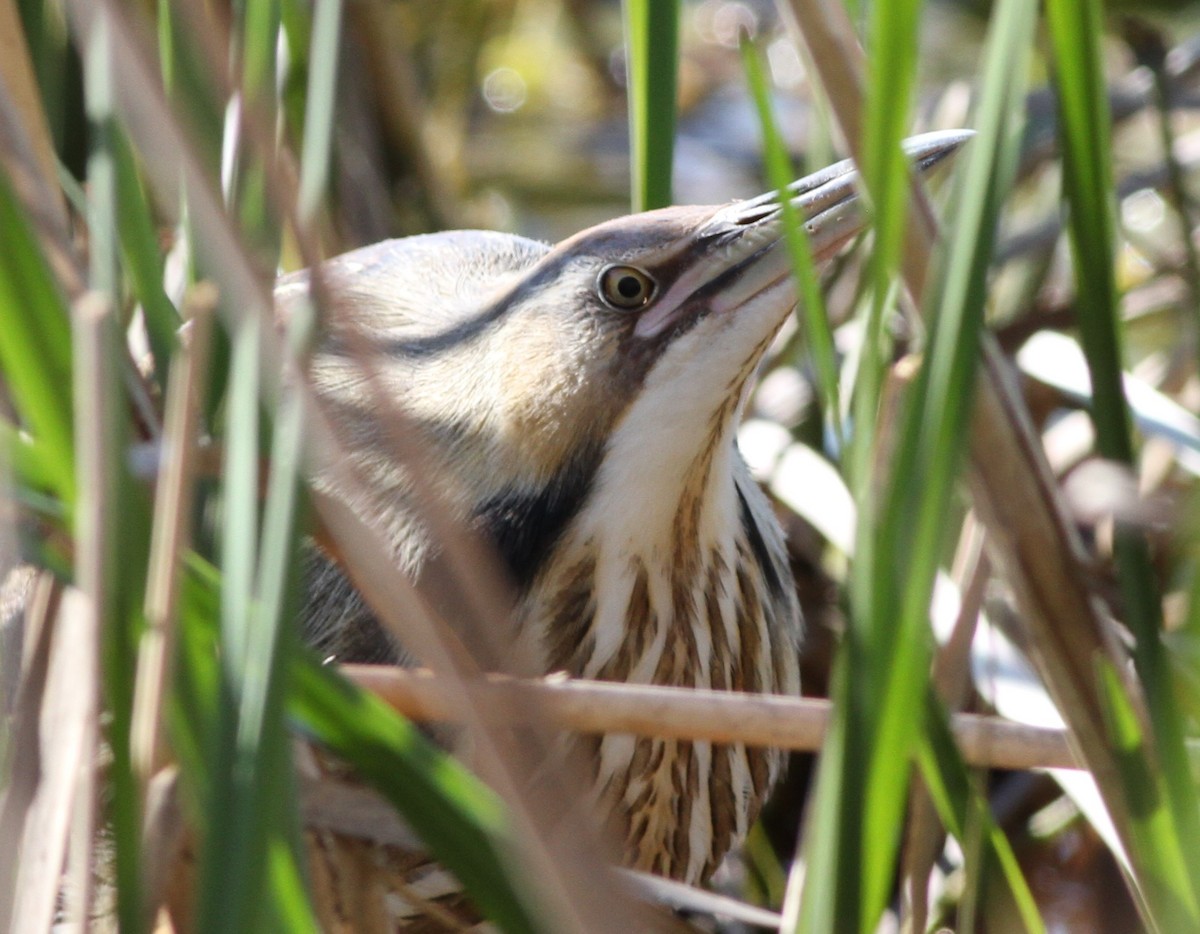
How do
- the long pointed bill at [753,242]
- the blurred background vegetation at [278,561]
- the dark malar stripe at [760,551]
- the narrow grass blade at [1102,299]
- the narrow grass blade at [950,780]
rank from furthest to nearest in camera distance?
the dark malar stripe at [760,551] → the long pointed bill at [753,242] → the narrow grass blade at [950,780] → the narrow grass blade at [1102,299] → the blurred background vegetation at [278,561]

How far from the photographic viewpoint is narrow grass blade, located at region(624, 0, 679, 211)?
1286 millimetres

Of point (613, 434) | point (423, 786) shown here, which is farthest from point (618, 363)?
point (423, 786)

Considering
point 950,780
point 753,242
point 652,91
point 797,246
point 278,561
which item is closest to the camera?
point 278,561

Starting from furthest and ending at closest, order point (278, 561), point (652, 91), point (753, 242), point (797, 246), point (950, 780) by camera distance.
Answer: point (652, 91) → point (753, 242) → point (950, 780) → point (797, 246) → point (278, 561)

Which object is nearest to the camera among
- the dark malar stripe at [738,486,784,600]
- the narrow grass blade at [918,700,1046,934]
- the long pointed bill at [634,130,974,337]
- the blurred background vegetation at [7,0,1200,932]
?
the blurred background vegetation at [7,0,1200,932]

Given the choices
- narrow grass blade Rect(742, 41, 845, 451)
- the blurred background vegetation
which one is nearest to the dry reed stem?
Answer: the blurred background vegetation

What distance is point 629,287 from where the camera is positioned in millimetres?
1295

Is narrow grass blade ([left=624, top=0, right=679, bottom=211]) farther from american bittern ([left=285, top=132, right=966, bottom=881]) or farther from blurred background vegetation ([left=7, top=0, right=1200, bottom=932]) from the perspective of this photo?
american bittern ([left=285, top=132, right=966, bottom=881])

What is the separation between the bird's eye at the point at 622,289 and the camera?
1.29m

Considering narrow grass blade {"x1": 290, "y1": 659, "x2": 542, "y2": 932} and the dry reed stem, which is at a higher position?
the dry reed stem

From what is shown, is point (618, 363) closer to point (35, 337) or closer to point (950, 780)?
point (950, 780)

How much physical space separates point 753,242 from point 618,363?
13 cm

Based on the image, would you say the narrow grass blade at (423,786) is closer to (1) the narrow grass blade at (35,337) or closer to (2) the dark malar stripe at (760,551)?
(1) the narrow grass blade at (35,337)

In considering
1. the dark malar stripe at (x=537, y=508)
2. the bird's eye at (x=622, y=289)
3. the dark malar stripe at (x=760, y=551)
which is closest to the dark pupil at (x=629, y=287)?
the bird's eye at (x=622, y=289)
